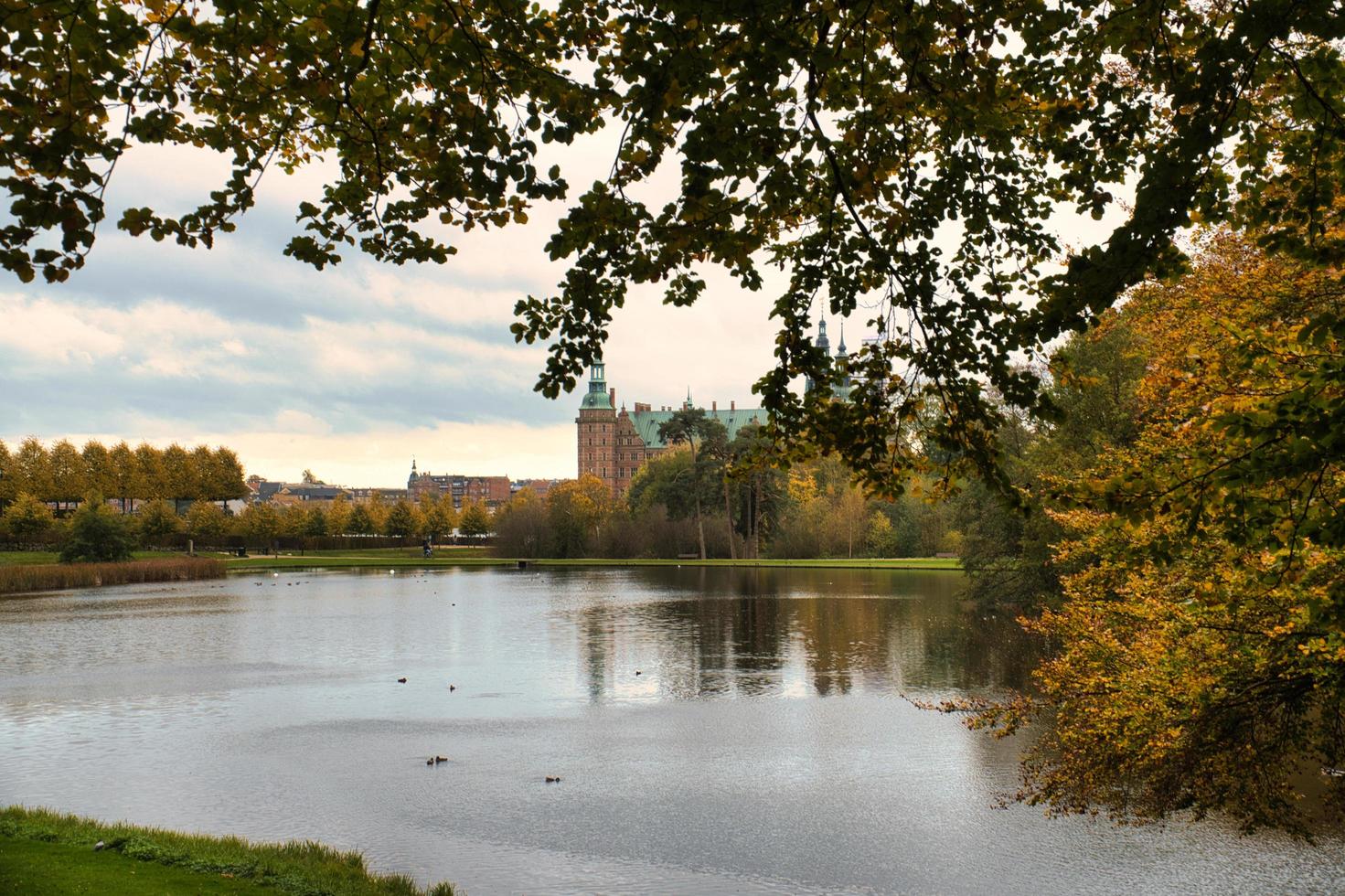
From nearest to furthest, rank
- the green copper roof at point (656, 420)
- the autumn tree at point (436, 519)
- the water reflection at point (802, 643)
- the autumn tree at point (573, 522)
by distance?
the water reflection at point (802, 643), the autumn tree at point (573, 522), the autumn tree at point (436, 519), the green copper roof at point (656, 420)

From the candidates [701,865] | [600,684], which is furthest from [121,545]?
[701,865]

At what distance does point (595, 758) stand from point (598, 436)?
160m

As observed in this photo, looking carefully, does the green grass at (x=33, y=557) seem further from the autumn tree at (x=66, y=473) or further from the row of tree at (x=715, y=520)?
the row of tree at (x=715, y=520)

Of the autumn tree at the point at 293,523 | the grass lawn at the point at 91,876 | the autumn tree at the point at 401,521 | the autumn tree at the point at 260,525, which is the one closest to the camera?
the grass lawn at the point at 91,876

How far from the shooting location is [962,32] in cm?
596

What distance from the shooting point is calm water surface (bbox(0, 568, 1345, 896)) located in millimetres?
13031

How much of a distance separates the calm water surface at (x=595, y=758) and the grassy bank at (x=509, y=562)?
4724cm

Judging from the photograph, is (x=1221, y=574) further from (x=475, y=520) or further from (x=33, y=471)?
(x=475, y=520)

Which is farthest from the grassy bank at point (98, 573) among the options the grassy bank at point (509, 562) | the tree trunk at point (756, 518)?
the tree trunk at point (756, 518)

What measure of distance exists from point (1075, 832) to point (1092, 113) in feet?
37.7

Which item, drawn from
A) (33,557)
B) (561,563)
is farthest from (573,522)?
(33,557)

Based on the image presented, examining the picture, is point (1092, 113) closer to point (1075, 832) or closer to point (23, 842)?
point (1075, 832)

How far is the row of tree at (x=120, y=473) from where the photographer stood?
97.1m

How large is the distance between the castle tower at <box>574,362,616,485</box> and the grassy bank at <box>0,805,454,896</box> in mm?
163842
